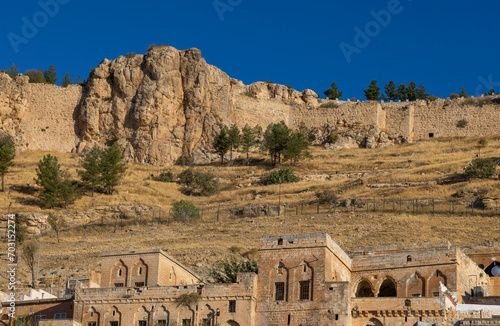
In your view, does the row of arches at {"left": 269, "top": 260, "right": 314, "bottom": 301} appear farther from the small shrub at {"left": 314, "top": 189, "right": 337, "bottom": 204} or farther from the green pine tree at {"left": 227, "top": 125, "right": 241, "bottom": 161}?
the green pine tree at {"left": 227, "top": 125, "right": 241, "bottom": 161}

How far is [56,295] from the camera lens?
151 ft

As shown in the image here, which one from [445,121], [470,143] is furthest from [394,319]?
[445,121]

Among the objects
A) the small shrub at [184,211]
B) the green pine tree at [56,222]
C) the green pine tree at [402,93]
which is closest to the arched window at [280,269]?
the green pine tree at [56,222]

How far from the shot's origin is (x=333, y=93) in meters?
120

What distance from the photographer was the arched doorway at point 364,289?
1569 inches

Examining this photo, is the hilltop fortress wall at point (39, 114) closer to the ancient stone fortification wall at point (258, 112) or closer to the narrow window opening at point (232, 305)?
the ancient stone fortification wall at point (258, 112)

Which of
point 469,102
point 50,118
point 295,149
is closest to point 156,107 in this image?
point 50,118

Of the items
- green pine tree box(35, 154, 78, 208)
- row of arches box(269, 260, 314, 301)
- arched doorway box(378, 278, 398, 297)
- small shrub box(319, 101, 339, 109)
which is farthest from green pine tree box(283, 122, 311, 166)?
row of arches box(269, 260, 314, 301)

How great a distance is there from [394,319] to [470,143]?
64214 mm

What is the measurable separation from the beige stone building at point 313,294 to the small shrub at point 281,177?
130 feet

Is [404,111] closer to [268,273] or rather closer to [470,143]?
[470,143]

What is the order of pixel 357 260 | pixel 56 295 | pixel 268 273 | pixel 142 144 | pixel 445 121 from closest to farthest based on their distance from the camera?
pixel 268 273, pixel 357 260, pixel 56 295, pixel 142 144, pixel 445 121

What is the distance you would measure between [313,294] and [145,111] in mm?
58870

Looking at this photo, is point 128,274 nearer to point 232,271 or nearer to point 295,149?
point 232,271
